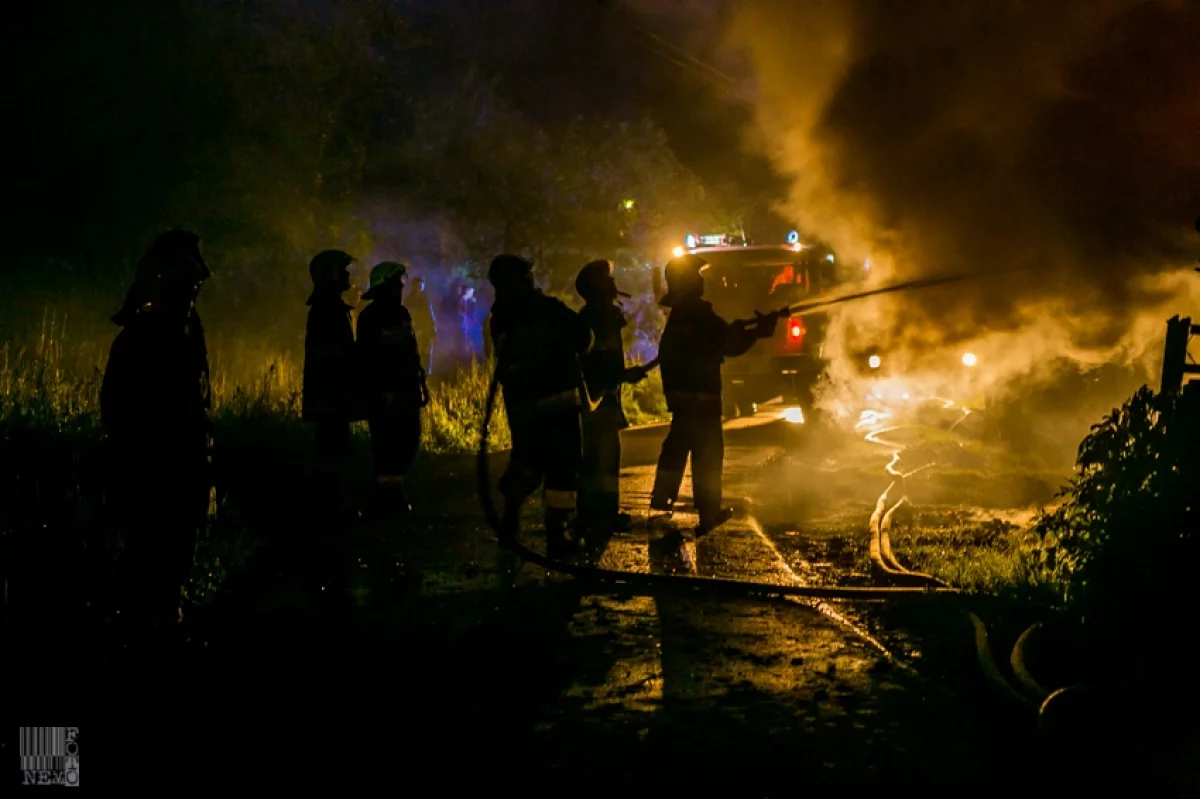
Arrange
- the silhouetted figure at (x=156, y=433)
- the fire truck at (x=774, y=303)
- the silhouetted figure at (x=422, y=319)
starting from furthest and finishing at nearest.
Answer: the silhouetted figure at (x=422, y=319) < the fire truck at (x=774, y=303) < the silhouetted figure at (x=156, y=433)

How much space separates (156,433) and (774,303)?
1043 cm

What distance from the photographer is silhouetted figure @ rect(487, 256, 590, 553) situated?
23.3 ft

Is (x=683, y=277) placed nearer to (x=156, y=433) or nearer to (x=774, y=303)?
(x=156, y=433)

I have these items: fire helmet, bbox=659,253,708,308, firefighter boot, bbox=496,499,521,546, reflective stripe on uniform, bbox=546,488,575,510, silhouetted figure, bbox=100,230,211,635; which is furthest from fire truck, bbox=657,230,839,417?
silhouetted figure, bbox=100,230,211,635

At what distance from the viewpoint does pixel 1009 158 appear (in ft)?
26.6

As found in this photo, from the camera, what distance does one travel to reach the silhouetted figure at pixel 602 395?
8141 mm

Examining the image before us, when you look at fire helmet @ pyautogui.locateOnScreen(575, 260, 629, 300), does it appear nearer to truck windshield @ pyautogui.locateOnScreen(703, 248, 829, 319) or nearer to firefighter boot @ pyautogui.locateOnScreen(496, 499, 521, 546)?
firefighter boot @ pyautogui.locateOnScreen(496, 499, 521, 546)

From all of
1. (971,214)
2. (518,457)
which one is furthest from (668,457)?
(971,214)

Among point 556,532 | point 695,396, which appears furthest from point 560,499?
point 695,396

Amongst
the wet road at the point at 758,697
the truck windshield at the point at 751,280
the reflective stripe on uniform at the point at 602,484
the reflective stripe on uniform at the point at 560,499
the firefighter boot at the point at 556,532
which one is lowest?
the wet road at the point at 758,697

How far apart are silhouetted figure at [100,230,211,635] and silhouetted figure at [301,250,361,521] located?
9.44ft

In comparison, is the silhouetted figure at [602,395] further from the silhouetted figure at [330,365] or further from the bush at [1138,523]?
the bush at [1138,523]

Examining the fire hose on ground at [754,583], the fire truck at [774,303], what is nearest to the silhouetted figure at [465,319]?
the fire truck at [774,303]

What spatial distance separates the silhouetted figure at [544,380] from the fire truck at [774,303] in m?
6.61
